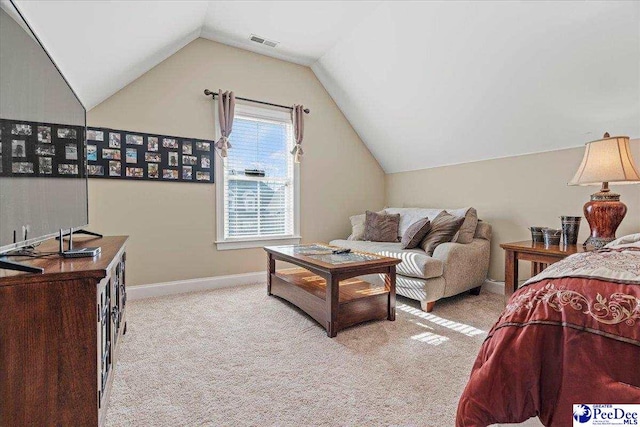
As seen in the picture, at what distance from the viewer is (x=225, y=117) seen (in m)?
3.49

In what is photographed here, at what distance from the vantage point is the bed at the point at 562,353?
80cm

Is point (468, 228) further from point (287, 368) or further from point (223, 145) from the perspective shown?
point (223, 145)

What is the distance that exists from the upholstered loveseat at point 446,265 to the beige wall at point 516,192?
0.77 feet

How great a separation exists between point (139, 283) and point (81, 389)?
232 centimetres

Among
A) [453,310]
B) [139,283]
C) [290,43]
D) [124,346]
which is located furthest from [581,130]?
[139,283]

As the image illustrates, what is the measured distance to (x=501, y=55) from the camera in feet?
8.70

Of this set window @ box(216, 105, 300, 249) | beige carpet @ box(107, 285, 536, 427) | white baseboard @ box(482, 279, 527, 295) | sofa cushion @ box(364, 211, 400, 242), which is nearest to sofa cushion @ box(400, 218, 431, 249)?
sofa cushion @ box(364, 211, 400, 242)

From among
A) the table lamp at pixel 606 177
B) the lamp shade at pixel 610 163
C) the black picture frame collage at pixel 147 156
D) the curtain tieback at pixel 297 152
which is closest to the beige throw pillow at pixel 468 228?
the table lamp at pixel 606 177

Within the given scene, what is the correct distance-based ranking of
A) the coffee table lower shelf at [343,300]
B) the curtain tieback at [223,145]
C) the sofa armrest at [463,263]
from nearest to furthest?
the coffee table lower shelf at [343,300], the sofa armrest at [463,263], the curtain tieback at [223,145]

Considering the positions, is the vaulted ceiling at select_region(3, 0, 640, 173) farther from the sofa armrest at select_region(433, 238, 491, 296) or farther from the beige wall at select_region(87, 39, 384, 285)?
the sofa armrest at select_region(433, 238, 491, 296)

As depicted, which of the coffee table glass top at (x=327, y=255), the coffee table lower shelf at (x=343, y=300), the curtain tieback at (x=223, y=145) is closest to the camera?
the coffee table lower shelf at (x=343, y=300)

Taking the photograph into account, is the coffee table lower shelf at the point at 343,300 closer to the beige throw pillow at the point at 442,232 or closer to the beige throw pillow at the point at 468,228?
the beige throw pillow at the point at 442,232

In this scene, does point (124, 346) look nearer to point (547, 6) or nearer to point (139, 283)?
point (139, 283)

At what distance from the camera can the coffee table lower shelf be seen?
2.32 metres
